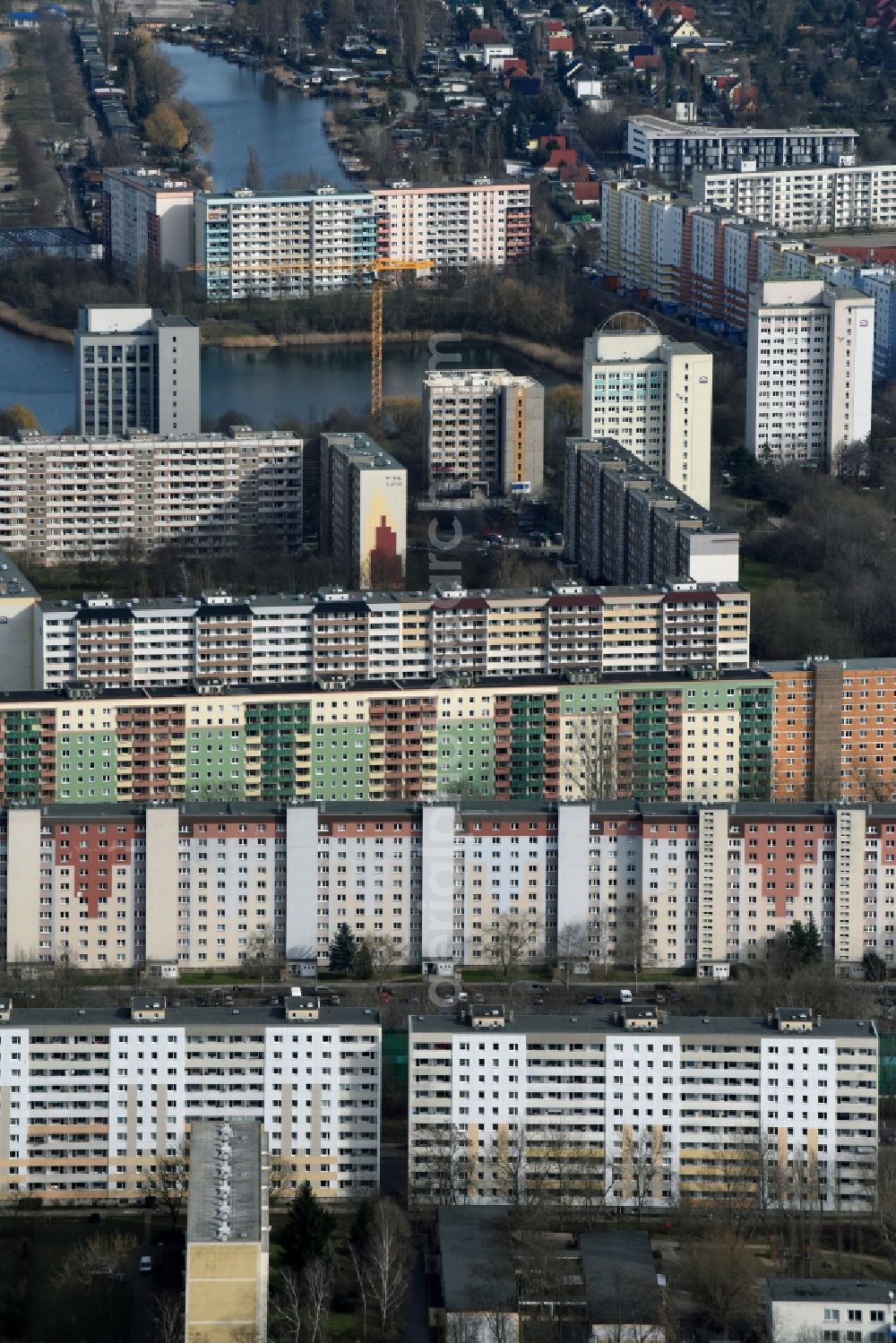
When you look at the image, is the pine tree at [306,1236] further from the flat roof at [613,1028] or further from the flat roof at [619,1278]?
the flat roof at [613,1028]

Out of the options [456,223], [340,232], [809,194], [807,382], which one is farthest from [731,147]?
[807,382]

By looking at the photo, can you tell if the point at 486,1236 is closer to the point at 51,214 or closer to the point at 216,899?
the point at 216,899

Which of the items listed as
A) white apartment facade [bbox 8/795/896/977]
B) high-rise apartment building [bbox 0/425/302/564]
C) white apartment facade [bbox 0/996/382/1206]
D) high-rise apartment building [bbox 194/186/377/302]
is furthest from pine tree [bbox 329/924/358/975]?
high-rise apartment building [bbox 194/186/377/302]

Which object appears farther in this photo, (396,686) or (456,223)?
(456,223)

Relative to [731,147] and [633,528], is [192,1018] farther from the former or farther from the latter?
[731,147]

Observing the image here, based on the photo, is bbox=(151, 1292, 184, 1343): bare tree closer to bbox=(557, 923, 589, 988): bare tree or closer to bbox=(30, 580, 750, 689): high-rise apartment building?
bbox=(557, 923, 589, 988): bare tree

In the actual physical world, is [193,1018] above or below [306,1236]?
above
